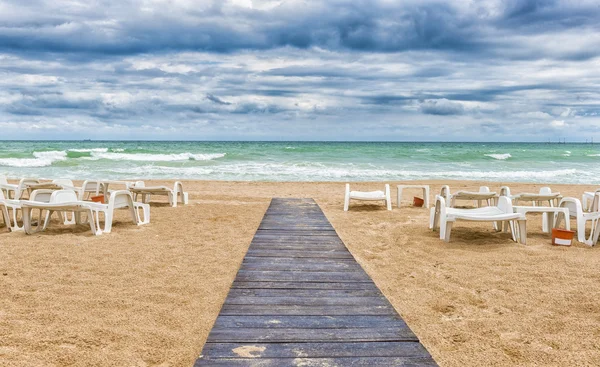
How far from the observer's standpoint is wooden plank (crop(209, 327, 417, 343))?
112 inches

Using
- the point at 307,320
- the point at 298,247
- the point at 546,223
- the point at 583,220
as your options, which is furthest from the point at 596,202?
the point at 307,320

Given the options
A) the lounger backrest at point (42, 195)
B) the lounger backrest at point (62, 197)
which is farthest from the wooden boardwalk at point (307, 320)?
the lounger backrest at point (42, 195)

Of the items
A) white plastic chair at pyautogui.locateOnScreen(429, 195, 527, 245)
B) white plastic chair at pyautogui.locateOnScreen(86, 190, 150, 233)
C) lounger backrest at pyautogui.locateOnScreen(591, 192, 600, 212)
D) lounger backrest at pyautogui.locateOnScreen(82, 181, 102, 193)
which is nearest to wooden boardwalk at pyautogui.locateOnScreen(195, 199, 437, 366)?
white plastic chair at pyautogui.locateOnScreen(429, 195, 527, 245)

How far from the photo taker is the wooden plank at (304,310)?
10.8 ft

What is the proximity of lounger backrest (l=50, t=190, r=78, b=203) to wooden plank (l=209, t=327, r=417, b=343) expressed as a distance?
4.76 metres

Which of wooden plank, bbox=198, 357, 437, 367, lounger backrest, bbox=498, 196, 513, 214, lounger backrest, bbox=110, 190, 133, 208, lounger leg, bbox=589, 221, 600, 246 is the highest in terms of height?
lounger backrest, bbox=110, 190, 133, 208

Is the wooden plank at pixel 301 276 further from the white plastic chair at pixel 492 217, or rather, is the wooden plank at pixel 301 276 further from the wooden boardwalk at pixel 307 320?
the white plastic chair at pixel 492 217

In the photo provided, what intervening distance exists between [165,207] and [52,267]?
512 cm

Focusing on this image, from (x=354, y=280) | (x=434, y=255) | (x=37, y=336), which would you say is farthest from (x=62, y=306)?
(x=434, y=255)

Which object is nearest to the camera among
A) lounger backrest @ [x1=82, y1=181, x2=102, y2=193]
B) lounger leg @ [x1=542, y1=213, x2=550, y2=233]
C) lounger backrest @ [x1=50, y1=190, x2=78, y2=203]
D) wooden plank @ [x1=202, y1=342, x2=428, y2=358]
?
wooden plank @ [x1=202, y1=342, x2=428, y2=358]

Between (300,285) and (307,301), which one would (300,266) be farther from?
(307,301)

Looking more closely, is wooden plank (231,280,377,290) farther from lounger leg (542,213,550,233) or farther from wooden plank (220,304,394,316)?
lounger leg (542,213,550,233)

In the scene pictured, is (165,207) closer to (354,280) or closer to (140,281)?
(140,281)

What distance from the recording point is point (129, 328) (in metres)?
3.34
